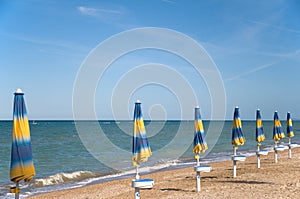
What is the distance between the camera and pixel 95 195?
1283 centimetres

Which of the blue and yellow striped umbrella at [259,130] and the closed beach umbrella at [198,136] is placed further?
the blue and yellow striped umbrella at [259,130]

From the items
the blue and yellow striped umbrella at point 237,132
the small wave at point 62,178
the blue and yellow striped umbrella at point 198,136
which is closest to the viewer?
the blue and yellow striped umbrella at point 198,136

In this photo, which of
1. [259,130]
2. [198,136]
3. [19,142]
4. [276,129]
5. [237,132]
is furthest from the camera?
[276,129]

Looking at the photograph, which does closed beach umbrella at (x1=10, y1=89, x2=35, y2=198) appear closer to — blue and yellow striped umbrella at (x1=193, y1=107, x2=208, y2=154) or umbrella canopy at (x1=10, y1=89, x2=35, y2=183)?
umbrella canopy at (x1=10, y1=89, x2=35, y2=183)

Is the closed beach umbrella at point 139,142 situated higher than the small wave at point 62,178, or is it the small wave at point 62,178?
the closed beach umbrella at point 139,142

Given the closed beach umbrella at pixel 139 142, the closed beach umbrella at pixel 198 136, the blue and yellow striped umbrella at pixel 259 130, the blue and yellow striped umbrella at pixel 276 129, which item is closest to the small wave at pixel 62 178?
the blue and yellow striped umbrella at pixel 259 130

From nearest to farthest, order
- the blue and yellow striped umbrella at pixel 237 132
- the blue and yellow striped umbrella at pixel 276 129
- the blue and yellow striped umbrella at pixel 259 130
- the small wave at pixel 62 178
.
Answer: the blue and yellow striped umbrella at pixel 237 132, the blue and yellow striped umbrella at pixel 259 130, the blue and yellow striped umbrella at pixel 276 129, the small wave at pixel 62 178

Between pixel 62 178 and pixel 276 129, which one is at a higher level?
pixel 276 129

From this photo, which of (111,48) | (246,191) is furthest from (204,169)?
(111,48)

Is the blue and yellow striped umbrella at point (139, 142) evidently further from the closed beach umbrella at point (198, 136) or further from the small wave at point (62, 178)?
the small wave at point (62, 178)

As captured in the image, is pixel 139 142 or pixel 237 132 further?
pixel 237 132

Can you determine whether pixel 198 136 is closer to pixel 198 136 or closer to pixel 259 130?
pixel 198 136

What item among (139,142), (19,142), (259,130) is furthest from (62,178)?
(19,142)

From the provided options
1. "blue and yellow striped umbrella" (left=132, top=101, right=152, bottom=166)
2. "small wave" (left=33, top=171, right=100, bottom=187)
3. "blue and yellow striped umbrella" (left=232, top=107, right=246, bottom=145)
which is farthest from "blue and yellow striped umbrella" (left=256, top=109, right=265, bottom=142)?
"small wave" (left=33, top=171, right=100, bottom=187)
